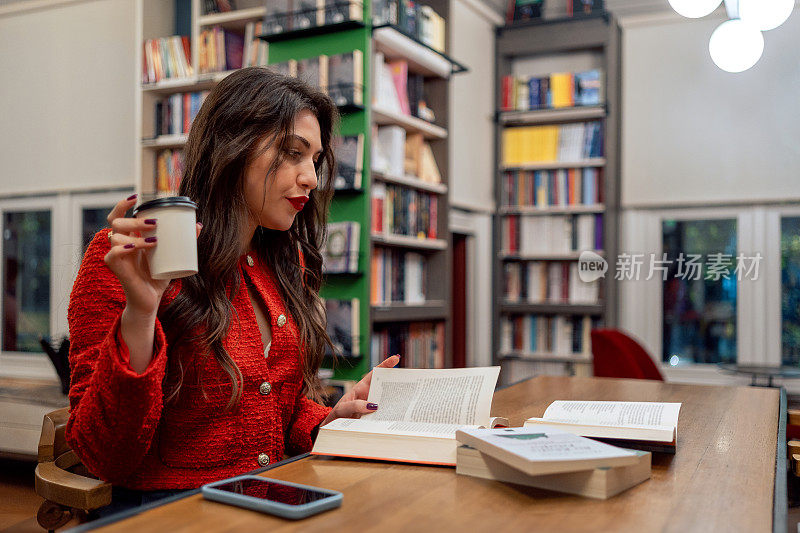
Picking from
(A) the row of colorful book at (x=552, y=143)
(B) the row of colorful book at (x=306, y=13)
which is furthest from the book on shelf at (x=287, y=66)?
(A) the row of colorful book at (x=552, y=143)

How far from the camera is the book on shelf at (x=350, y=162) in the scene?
337cm

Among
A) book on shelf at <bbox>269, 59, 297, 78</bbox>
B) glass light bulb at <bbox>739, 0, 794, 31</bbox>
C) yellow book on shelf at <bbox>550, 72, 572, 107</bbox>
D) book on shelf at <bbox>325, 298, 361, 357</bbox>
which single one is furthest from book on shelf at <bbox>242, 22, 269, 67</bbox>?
glass light bulb at <bbox>739, 0, 794, 31</bbox>

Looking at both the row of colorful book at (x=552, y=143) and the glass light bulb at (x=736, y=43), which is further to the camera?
the row of colorful book at (x=552, y=143)

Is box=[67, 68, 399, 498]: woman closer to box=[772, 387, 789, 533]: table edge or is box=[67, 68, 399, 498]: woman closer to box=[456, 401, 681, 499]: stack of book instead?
box=[456, 401, 681, 499]: stack of book

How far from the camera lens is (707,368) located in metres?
4.83

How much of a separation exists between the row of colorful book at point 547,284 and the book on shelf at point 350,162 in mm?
2141

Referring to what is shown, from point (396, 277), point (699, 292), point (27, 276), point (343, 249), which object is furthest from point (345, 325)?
point (699, 292)

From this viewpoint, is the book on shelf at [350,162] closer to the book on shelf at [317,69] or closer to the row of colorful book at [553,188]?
the book on shelf at [317,69]

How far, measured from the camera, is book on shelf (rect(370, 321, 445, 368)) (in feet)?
12.6

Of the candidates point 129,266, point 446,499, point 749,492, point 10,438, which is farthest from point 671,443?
point 10,438

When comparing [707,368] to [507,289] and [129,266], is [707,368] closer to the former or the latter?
[507,289]

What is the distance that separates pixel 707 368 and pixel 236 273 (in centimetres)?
412

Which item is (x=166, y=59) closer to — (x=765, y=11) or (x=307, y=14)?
(x=307, y=14)

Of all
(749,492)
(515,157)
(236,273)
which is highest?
(515,157)
